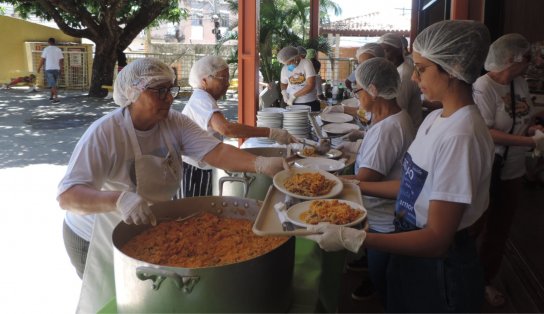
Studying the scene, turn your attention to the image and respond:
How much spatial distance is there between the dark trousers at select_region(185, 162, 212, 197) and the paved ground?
1.15 m

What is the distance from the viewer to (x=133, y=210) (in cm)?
172

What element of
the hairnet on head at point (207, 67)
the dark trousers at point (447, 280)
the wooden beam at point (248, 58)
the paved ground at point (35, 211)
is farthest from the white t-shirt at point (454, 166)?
the wooden beam at point (248, 58)

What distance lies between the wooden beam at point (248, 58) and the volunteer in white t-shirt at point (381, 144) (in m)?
3.15

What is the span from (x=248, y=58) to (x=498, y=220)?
3.48 m

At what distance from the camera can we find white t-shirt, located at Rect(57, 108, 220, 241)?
1.96 m

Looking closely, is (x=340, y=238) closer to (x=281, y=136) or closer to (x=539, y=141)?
(x=539, y=141)

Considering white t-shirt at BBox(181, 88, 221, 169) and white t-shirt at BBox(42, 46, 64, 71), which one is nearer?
white t-shirt at BBox(181, 88, 221, 169)

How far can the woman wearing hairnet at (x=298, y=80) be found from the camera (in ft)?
Answer: 21.5

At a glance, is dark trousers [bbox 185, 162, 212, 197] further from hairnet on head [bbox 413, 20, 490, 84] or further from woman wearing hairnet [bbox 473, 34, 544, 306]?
hairnet on head [bbox 413, 20, 490, 84]

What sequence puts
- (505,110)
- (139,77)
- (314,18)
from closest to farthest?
(139,77)
(505,110)
(314,18)

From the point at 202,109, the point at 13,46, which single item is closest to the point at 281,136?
the point at 202,109

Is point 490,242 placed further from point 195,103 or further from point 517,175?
point 195,103

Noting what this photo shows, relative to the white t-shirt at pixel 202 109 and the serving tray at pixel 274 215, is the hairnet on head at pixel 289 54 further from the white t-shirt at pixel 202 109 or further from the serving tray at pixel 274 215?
the serving tray at pixel 274 215

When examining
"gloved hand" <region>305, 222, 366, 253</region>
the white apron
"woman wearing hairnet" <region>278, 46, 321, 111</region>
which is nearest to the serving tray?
"gloved hand" <region>305, 222, 366, 253</region>
